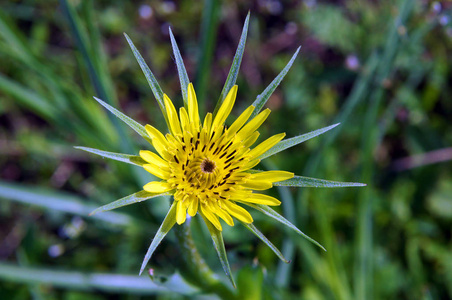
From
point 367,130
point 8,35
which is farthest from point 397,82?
point 8,35

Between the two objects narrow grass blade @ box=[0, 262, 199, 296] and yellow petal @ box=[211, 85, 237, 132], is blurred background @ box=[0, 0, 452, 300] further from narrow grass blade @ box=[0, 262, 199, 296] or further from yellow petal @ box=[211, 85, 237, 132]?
yellow petal @ box=[211, 85, 237, 132]

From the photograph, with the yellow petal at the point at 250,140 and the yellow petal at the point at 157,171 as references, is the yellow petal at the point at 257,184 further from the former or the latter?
the yellow petal at the point at 157,171

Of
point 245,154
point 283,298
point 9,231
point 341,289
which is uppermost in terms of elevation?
point 245,154

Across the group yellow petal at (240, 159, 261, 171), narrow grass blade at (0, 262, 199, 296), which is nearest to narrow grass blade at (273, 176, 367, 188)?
yellow petal at (240, 159, 261, 171)

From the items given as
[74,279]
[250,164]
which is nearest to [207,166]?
[250,164]

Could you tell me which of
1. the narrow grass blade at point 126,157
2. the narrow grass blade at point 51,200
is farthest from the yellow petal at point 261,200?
the narrow grass blade at point 51,200

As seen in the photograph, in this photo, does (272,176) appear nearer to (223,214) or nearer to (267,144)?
(267,144)

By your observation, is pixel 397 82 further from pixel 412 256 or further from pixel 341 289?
pixel 341 289
